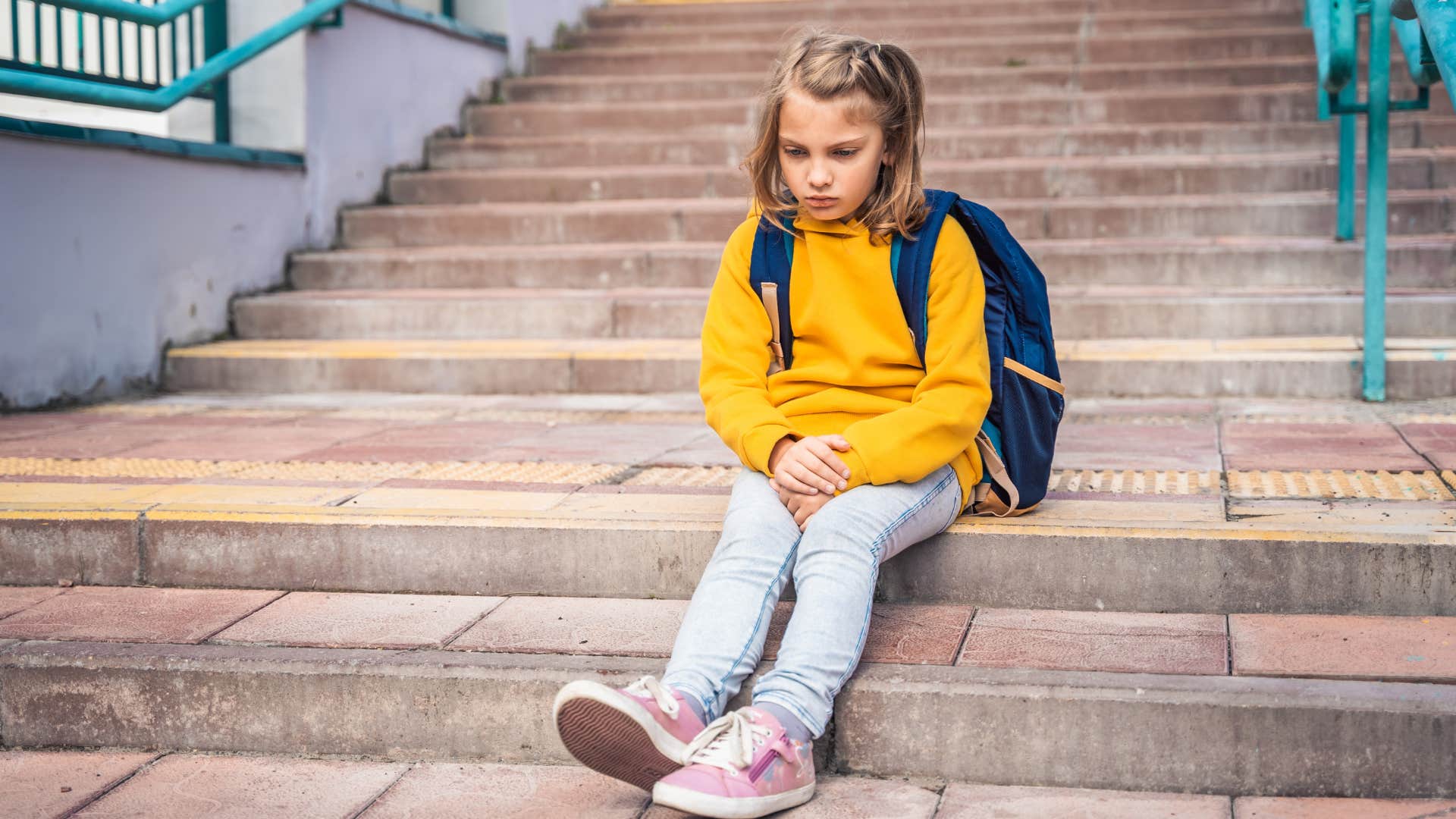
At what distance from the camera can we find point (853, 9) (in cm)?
838

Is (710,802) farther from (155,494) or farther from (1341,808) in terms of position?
(155,494)

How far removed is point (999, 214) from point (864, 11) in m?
2.89

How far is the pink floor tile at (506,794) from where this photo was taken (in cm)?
223

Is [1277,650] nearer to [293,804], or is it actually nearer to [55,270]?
[293,804]

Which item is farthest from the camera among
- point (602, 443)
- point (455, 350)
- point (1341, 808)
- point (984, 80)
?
point (984, 80)

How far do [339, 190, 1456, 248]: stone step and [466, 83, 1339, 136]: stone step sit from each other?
841 millimetres

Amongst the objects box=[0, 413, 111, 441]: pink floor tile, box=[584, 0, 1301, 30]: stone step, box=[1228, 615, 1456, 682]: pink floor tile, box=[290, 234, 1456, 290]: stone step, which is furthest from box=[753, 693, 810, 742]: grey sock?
box=[584, 0, 1301, 30]: stone step

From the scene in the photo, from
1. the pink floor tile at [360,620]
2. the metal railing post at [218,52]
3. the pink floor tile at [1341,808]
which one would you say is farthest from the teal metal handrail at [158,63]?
the pink floor tile at [1341,808]

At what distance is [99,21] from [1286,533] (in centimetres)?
470

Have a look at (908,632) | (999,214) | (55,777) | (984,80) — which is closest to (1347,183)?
(999,214)

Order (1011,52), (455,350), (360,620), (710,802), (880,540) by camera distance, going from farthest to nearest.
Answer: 1. (1011,52)
2. (455,350)
3. (360,620)
4. (880,540)
5. (710,802)

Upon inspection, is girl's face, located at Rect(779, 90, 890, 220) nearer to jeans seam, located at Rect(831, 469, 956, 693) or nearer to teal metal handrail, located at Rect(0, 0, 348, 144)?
jeans seam, located at Rect(831, 469, 956, 693)

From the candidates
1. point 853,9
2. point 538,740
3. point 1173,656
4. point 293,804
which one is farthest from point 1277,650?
point 853,9

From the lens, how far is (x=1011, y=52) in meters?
7.60
